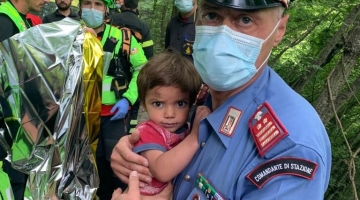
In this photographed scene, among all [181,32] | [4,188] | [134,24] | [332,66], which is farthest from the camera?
[181,32]

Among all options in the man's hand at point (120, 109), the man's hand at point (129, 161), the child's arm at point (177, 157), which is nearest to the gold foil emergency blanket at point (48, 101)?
the man's hand at point (129, 161)

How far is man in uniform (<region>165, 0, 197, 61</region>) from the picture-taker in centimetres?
592

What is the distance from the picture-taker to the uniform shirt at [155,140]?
1765 millimetres

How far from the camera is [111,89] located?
3.99 meters

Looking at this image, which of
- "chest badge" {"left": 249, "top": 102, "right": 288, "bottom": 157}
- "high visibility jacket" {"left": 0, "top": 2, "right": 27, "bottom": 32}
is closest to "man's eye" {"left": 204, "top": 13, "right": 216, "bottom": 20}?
"chest badge" {"left": 249, "top": 102, "right": 288, "bottom": 157}

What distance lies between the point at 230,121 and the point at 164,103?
573mm

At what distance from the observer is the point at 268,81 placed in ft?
4.83

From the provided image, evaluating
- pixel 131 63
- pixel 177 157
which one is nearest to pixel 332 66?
pixel 131 63

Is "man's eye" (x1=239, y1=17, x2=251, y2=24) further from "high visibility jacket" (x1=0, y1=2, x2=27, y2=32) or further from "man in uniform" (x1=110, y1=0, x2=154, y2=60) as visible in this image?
"man in uniform" (x1=110, y1=0, x2=154, y2=60)

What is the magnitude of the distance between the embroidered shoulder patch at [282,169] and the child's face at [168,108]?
0.72m

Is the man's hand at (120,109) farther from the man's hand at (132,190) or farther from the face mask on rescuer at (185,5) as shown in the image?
the face mask on rescuer at (185,5)

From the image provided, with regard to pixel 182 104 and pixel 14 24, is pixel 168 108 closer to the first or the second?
pixel 182 104

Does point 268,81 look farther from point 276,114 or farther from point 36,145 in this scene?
point 36,145

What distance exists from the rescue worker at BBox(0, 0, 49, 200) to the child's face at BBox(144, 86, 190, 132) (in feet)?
2.29
